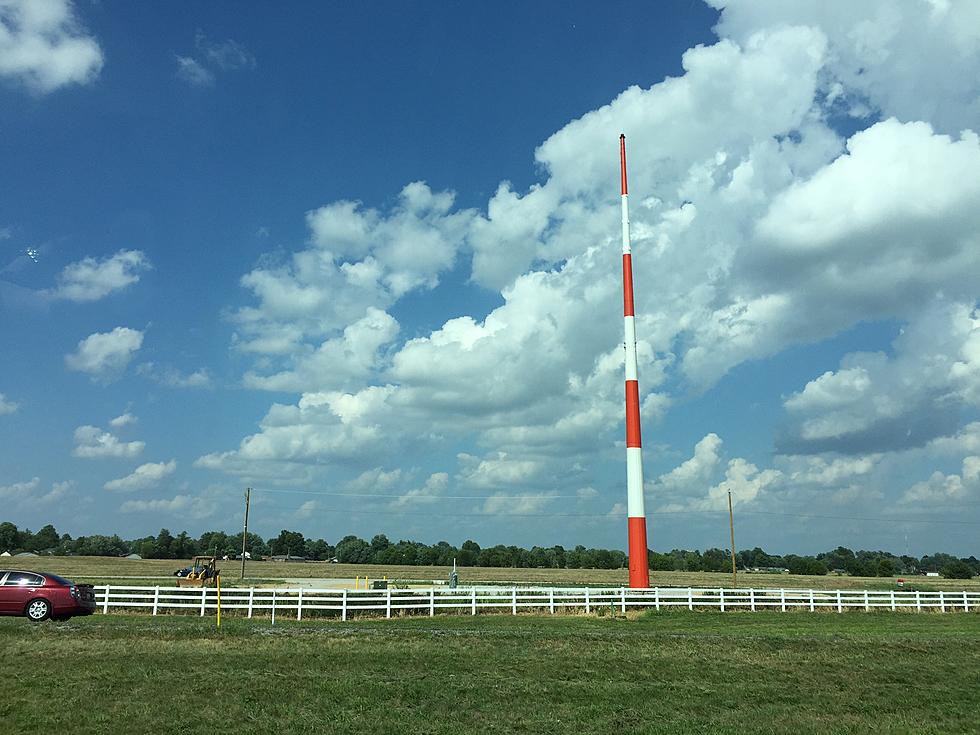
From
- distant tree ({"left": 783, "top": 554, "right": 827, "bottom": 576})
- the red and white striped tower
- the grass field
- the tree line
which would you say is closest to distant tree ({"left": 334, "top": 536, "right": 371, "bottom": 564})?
the tree line

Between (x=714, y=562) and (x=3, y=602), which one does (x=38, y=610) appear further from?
(x=714, y=562)

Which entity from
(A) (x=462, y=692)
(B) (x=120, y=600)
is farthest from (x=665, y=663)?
(B) (x=120, y=600)

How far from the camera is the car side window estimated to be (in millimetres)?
26586

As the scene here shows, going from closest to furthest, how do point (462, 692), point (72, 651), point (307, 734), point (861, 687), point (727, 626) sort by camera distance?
point (307, 734)
point (462, 692)
point (861, 687)
point (72, 651)
point (727, 626)

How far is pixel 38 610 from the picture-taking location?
26391 millimetres

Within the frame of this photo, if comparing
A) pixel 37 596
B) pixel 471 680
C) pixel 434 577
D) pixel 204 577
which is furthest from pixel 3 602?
pixel 434 577

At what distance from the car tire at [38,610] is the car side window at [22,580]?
0.60 meters

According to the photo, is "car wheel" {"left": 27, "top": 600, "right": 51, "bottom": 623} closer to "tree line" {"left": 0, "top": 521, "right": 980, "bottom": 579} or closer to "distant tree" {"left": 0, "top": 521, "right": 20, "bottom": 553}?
"tree line" {"left": 0, "top": 521, "right": 980, "bottom": 579}

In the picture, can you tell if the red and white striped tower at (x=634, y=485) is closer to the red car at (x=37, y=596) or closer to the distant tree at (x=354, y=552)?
the red car at (x=37, y=596)

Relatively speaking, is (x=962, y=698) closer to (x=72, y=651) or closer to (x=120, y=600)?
(x=72, y=651)

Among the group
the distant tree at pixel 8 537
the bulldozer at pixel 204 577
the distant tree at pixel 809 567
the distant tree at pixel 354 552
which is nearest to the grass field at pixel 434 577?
the bulldozer at pixel 204 577

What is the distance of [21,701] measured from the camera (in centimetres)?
1552

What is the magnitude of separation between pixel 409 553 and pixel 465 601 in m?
129

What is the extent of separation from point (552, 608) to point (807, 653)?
1367cm
